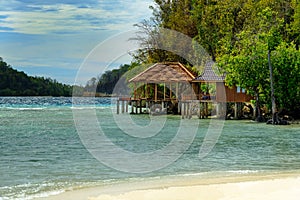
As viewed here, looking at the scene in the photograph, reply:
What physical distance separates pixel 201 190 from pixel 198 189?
0.44 feet

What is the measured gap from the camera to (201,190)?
10617 millimetres

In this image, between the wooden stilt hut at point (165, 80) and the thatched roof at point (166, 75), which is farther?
the wooden stilt hut at point (165, 80)

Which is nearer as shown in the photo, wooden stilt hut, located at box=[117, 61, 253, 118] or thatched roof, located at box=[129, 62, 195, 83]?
wooden stilt hut, located at box=[117, 61, 253, 118]

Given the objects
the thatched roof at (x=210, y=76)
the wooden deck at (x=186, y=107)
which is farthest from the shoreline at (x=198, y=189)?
the wooden deck at (x=186, y=107)

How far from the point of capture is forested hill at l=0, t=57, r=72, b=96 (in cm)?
10689

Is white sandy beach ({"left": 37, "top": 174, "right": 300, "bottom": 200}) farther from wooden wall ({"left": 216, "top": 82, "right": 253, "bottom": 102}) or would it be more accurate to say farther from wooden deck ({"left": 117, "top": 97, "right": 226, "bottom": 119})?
wooden deck ({"left": 117, "top": 97, "right": 226, "bottom": 119})

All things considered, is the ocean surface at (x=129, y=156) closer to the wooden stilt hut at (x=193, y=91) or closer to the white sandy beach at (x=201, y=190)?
the white sandy beach at (x=201, y=190)

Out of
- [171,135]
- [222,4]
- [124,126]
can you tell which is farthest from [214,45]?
[171,135]

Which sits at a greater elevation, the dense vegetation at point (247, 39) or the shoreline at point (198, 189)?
the dense vegetation at point (247, 39)

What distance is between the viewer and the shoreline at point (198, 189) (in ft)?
32.8

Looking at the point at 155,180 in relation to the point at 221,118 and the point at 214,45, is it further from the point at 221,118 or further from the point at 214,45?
the point at 214,45

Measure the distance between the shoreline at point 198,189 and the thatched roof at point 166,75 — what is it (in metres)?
26.3

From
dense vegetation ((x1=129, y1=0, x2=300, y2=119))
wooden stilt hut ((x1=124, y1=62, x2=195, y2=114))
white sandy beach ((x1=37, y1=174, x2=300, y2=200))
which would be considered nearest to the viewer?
white sandy beach ((x1=37, y1=174, x2=300, y2=200))

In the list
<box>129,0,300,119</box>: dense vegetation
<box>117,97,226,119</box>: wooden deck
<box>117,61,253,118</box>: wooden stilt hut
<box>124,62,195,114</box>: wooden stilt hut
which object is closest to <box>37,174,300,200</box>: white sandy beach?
<box>129,0,300,119</box>: dense vegetation
